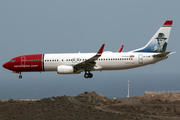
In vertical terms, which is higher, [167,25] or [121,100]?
[167,25]

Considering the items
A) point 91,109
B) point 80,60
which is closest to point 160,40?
point 80,60

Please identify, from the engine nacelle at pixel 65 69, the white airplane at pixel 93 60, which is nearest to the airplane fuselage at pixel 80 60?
the white airplane at pixel 93 60

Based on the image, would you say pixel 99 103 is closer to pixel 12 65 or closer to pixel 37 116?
pixel 37 116

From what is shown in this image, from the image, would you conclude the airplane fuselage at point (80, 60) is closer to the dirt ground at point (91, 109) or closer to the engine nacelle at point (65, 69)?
the engine nacelle at point (65, 69)

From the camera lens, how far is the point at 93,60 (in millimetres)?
43438

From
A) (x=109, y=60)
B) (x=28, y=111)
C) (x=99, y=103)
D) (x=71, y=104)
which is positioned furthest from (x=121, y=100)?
(x=28, y=111)

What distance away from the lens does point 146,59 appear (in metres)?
45.2

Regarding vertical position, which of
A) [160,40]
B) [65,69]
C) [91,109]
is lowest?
[91,109]

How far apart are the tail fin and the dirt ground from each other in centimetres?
930

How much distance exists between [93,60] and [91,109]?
29.5 ft

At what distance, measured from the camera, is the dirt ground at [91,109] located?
34609 millimetres

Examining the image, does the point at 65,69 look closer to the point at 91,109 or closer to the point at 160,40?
the point at 91,109

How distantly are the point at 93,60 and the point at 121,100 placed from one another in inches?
435

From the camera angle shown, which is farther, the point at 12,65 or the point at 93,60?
the point at 12,65
